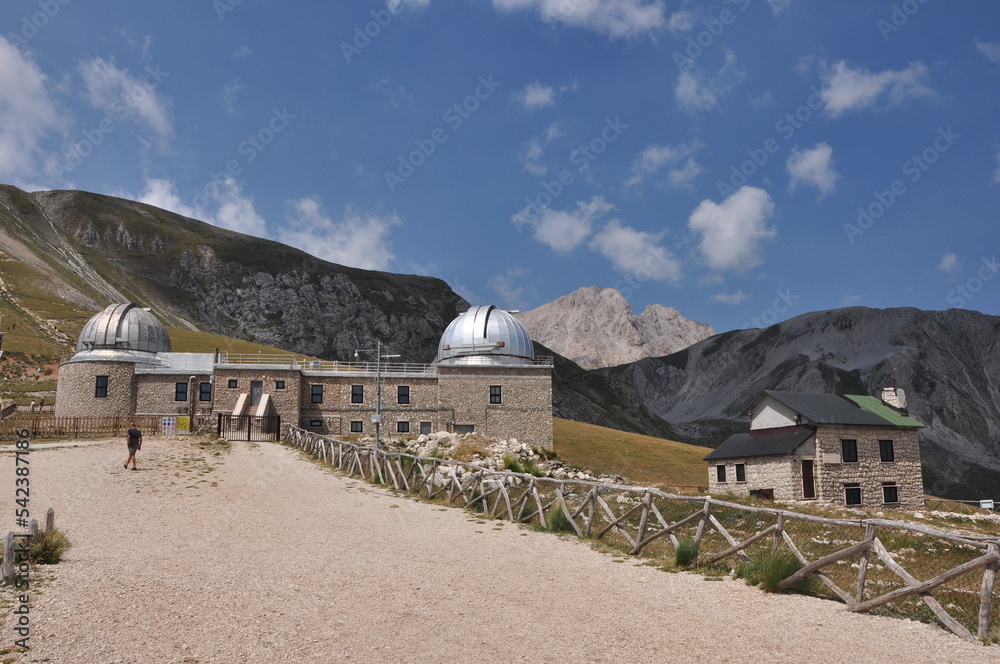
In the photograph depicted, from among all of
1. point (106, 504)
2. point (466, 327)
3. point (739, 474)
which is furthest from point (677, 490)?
point (106, 504)

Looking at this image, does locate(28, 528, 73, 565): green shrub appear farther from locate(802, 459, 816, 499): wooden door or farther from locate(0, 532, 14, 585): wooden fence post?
locate(802, 459, 816, 499): wooden door

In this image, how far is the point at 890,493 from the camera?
39.1m

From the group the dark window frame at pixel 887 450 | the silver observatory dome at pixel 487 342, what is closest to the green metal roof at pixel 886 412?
the dark window frame at pixel 887 450

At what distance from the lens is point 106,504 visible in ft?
59.3

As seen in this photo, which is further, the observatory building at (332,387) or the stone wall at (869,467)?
the observatory building at (332,387)

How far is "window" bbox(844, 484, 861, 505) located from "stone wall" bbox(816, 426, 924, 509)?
20cm

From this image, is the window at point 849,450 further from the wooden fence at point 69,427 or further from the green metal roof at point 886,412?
the wooden fence at point 69,427

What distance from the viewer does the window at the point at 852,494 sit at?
37594 millimetres

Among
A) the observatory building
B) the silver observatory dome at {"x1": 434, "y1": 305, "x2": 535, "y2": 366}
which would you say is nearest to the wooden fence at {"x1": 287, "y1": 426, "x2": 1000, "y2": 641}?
the observatory building

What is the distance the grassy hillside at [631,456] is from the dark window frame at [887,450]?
11.3 metres

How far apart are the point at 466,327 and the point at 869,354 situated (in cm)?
15879

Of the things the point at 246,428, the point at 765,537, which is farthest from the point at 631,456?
the point at 765,537

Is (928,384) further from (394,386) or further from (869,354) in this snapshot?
(394,386)

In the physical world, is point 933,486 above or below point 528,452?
below
